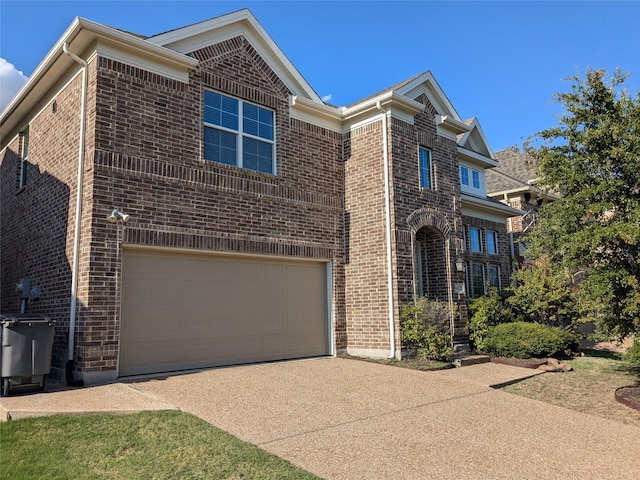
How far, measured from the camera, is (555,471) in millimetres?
4723

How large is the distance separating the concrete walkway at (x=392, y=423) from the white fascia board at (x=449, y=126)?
23.8 ft

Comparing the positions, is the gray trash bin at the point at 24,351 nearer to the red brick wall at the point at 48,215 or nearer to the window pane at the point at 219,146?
the red brick wall at the point at 48,215

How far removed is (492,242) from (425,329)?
8106 mm

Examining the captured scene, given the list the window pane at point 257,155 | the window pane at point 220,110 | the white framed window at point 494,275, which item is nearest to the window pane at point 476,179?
the white framed window at point 494,275

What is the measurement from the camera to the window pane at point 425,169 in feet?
42.4

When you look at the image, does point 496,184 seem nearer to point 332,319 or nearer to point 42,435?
point 332,319

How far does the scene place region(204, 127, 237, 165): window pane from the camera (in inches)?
403

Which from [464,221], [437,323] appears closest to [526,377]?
[437,323]

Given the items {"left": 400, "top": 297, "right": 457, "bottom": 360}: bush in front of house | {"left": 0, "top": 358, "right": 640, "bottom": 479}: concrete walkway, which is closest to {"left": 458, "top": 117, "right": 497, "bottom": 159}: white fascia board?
{"left": 400, "top": 297, "right": 457, "bottom": 360}: bush in front of house

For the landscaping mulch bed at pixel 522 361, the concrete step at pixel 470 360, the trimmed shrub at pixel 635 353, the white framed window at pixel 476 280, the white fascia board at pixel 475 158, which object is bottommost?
the landscaping mulch bed at pixel 522 361

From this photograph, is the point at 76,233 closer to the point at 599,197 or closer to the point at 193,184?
the point at 193,184

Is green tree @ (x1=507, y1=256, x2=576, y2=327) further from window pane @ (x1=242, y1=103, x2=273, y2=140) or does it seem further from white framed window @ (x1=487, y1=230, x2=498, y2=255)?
window pane @ (x1=242, y1=103, x2=273, y2=140)

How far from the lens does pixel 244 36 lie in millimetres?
11273

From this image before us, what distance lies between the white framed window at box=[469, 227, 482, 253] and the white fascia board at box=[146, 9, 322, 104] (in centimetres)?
779
